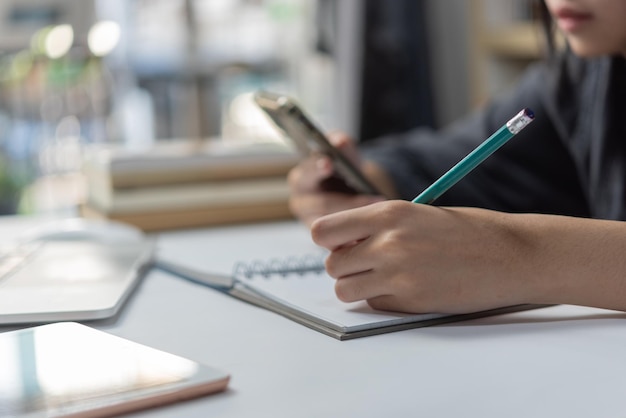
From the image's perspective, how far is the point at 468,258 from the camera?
59 cm

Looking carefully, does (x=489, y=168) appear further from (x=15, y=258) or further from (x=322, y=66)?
(x=322, y=66)

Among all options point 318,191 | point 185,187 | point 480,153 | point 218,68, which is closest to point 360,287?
point 480,153

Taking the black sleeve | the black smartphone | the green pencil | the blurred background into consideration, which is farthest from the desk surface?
the blurred background

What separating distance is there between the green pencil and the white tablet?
0.25 m

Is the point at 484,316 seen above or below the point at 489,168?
below

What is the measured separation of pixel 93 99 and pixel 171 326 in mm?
1800

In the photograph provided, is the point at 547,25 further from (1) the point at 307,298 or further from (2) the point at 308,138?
(1) the point at 307,298

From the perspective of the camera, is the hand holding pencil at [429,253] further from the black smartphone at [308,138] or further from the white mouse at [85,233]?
the white mouse at [85,233]

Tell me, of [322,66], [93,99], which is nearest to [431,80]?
[322,66]

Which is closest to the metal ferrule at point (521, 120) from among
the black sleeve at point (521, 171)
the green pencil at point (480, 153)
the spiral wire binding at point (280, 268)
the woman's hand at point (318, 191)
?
the green pencil at point (480, 153)

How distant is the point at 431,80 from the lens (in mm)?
2080

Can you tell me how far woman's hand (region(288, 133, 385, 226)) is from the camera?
1.03 metres

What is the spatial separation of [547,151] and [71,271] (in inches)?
26.2

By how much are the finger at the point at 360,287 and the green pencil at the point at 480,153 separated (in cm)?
7
